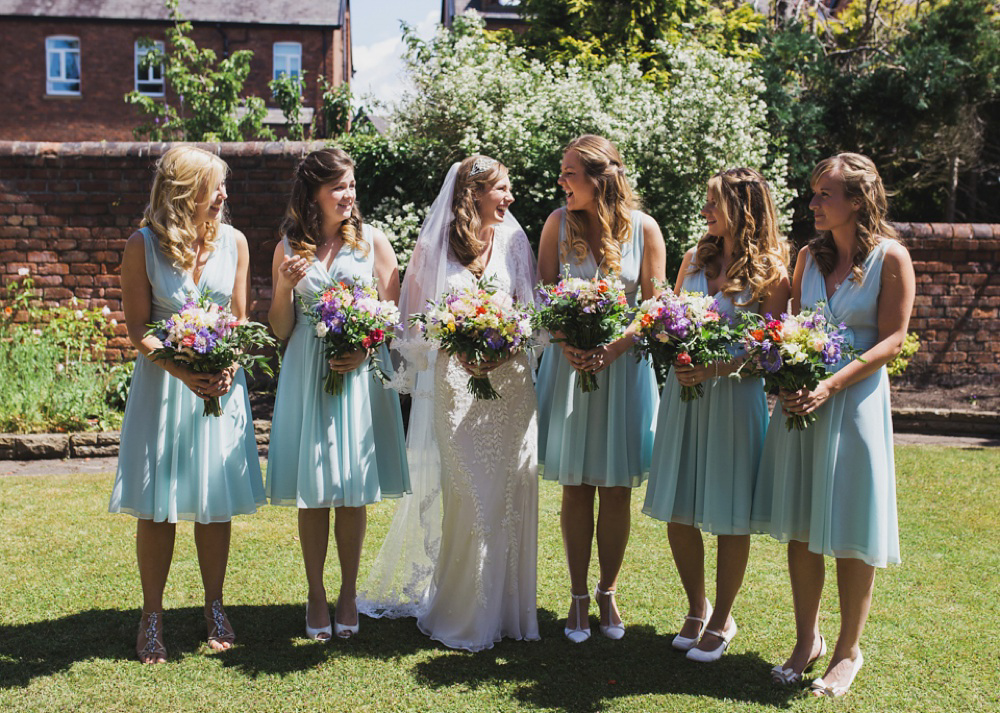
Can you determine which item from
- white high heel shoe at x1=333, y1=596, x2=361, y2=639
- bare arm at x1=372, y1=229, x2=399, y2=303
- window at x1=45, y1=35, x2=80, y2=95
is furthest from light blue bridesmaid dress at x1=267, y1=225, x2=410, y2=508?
window at x1=45, y1=35, x2=80, y2=95

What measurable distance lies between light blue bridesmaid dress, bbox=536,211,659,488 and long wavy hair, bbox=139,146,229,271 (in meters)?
1.79

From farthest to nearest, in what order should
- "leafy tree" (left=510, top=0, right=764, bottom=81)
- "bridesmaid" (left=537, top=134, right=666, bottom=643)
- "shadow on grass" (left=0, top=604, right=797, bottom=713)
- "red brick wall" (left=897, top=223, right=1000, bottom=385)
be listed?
"leafy tree" (left=510, top=0, right=764, bottom=81) → "red brick wall" (left=897, top=223, right=1000, bottom=385) → "bridesmaid" (left=537, top=134, right=666, bottom=643) → "shadow on grass" (left=0, top=604, right=797, bottom=713)

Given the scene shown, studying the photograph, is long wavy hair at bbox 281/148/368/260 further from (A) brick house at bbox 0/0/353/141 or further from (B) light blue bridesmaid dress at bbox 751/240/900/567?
(A) brick house at bbox 0/0/353/141

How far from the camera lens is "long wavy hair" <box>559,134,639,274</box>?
456 cm

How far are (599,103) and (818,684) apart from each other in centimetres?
716

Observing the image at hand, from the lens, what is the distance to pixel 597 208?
182 inches

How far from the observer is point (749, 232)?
4.29 metres

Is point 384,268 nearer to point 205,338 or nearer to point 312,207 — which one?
point 312,207

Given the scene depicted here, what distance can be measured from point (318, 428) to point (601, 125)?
6126mm

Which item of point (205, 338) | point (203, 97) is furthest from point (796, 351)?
point (203, 97)

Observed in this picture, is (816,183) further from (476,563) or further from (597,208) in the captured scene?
(476,563)

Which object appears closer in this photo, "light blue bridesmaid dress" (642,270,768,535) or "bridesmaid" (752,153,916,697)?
"bridesmaid" (752,153,916,697)

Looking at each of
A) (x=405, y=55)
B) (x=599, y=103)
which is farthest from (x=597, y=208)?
(x=405, y=55)

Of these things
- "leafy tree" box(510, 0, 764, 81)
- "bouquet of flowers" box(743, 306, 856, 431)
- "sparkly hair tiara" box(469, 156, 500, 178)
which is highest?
"leafy tree" box(510, 0, 764, 81)
